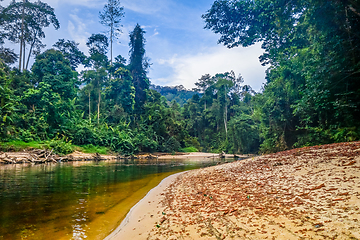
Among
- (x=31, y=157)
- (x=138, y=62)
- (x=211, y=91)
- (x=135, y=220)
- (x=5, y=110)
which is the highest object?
(x=138, y=62)

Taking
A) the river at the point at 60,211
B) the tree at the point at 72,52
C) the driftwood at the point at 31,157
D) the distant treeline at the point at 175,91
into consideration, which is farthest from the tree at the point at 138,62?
the distant treeline at the point at 175,91

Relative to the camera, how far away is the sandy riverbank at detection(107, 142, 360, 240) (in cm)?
258

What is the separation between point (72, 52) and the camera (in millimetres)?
39094

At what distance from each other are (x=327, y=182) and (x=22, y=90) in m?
31.4

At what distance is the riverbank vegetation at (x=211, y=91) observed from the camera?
10.2 metres

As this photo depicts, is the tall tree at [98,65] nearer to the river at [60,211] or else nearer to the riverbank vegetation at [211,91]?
the riverbank vegetation at [211,91]

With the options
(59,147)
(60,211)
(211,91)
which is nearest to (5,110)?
(59,147)

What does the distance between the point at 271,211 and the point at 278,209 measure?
0.14 m

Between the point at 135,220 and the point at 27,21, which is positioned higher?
the point at 27,21

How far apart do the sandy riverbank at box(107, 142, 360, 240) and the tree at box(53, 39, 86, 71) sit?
4302 cm

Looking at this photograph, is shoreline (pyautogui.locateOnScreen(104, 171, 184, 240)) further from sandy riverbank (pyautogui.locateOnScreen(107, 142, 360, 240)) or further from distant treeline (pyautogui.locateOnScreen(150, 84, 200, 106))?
distant treeline (pyautogui.locateOnScreen(150, 84, 200, 106))

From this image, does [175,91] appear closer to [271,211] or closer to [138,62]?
[138,62]

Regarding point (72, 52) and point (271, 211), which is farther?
point (72, 52)

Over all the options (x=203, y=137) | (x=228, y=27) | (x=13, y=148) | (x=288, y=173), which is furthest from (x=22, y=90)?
(x=203, y=137)
